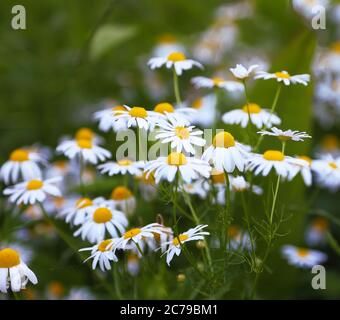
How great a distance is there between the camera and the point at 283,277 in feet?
4.91

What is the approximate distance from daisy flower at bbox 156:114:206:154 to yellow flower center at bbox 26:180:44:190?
0.34 meters

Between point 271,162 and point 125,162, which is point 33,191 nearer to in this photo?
point 125,162

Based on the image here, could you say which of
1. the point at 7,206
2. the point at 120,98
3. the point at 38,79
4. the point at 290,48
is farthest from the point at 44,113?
the point at 290,48

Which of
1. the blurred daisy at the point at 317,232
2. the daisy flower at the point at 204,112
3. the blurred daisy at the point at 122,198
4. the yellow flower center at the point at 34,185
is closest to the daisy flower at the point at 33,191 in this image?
the yellow flower center at the point at 34,185

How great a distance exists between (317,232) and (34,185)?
3.07 ft

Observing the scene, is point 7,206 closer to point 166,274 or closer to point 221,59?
point 166,274

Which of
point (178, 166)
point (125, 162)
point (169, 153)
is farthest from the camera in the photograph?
point (125, 162)

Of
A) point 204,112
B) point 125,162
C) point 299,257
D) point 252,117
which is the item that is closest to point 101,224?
point 125,162

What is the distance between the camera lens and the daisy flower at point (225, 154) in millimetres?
932

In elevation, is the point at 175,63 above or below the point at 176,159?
above

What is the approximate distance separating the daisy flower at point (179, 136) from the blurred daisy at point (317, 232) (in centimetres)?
95

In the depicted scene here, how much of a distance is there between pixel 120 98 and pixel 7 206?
2.22 feet

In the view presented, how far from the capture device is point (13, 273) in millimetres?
986

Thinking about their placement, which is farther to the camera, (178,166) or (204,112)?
(204,112)
